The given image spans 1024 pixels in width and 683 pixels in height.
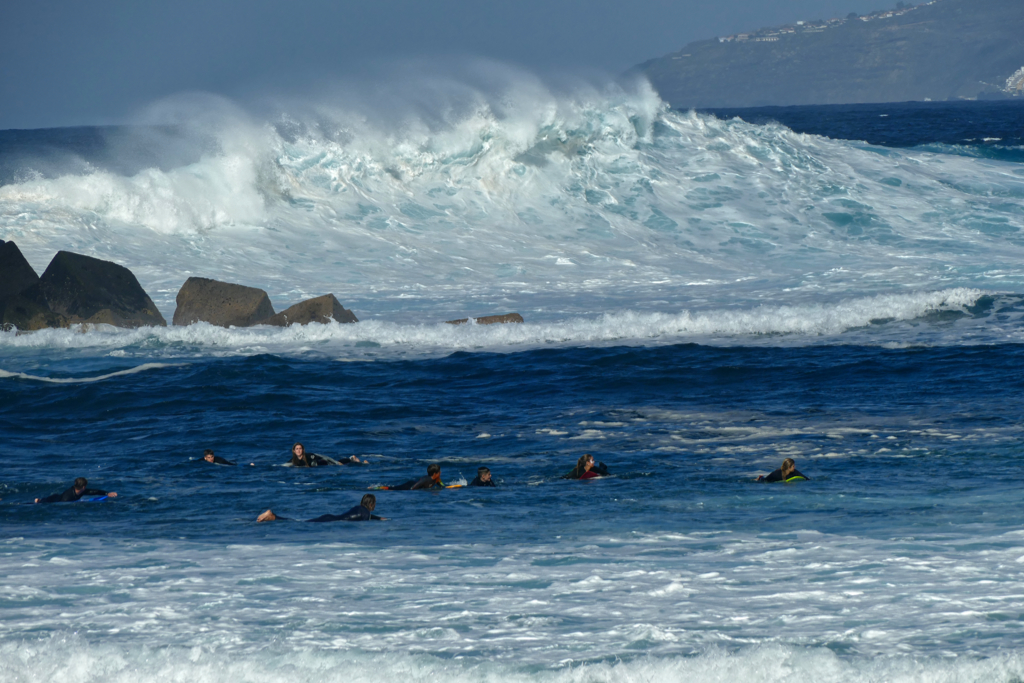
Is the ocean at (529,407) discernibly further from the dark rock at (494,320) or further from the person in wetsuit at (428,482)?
the dark rock at (494,320)

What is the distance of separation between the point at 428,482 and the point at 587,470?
1982 millimetres

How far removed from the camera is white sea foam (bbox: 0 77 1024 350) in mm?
28500

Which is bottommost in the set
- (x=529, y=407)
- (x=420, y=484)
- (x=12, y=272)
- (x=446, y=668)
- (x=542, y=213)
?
(x=446, y=668)

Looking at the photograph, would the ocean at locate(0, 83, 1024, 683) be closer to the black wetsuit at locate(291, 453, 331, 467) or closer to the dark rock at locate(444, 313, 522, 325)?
the black wetsuit at locate(291, 453, 331, 467)

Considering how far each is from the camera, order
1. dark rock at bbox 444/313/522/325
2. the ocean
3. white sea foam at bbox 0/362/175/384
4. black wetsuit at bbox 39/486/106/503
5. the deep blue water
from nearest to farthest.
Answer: the ocean → the deep blue water → black wetsuit at bbox 39/486/106/503 → white sea foam at bbox 0/362/175/384 → dark rock at bbox 444/313/522/325

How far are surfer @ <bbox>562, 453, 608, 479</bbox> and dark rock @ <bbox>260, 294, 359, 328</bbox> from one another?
11.7m

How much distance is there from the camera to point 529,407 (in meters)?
17.5

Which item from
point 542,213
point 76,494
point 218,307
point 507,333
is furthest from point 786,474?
point 542,213

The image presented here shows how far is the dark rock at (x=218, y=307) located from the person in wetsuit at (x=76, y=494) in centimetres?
1171

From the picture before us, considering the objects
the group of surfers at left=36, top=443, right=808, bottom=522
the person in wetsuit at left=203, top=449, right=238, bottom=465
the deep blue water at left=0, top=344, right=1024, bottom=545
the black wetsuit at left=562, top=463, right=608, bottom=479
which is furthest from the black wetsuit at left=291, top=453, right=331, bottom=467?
the black wetsuit at left=562, top=463, right=608, bottom=479

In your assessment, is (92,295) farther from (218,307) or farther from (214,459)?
(214,459)

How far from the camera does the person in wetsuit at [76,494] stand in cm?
1228

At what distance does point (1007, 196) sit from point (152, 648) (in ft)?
123

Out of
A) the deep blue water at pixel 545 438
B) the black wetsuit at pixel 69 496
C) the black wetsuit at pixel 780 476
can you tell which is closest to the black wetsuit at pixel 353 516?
the deep blue water at pixel 545 438
